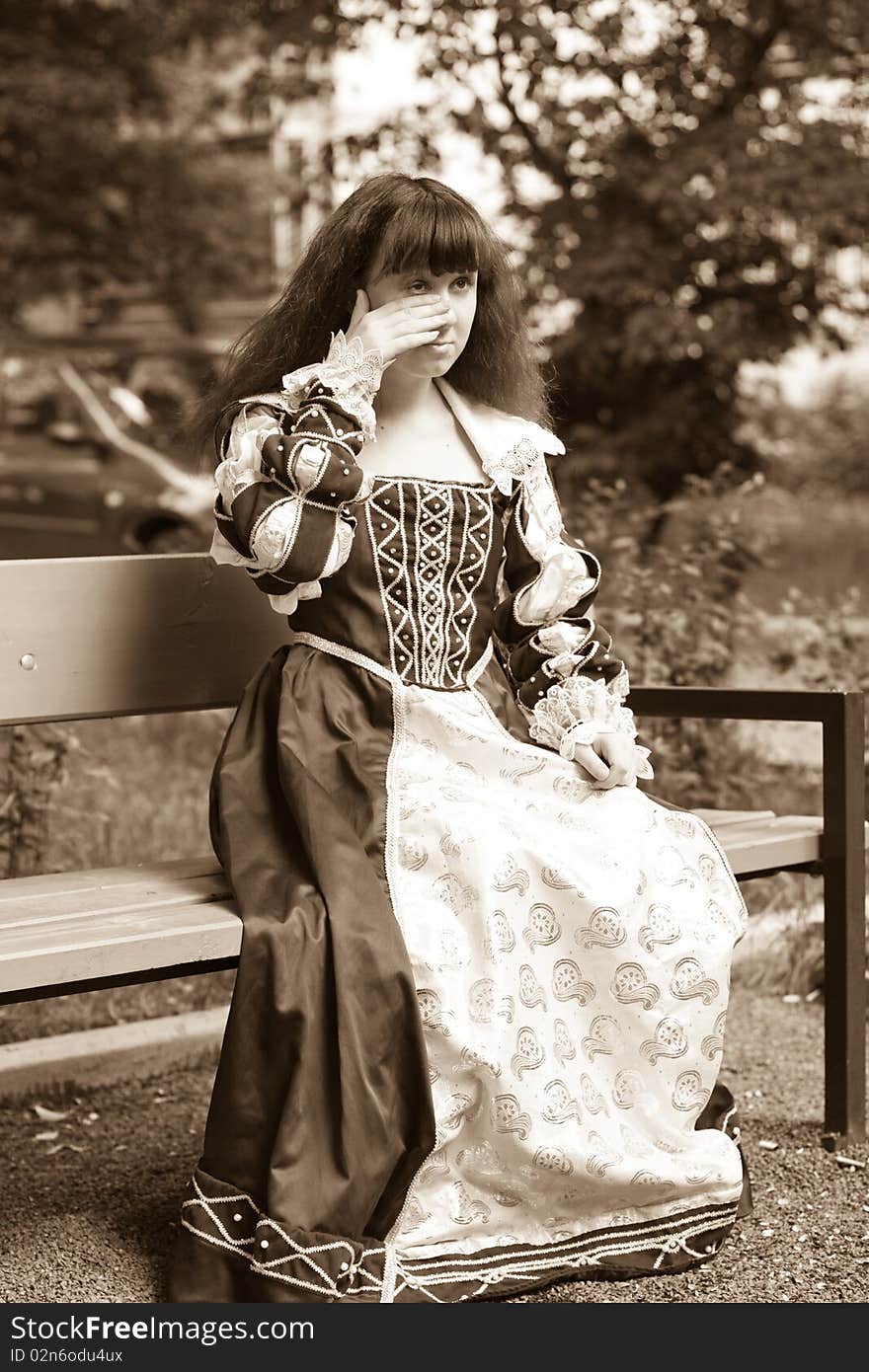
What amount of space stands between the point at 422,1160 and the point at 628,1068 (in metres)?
0.36

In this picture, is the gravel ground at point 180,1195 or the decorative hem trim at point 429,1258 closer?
the decorative hem trim at point 429,1258

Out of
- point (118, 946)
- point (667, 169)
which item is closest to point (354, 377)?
point (118, 946)

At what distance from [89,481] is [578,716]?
842 centimetres

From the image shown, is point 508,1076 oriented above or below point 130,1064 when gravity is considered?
above

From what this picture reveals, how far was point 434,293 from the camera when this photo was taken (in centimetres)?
292

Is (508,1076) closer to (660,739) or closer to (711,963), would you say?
(711,963)

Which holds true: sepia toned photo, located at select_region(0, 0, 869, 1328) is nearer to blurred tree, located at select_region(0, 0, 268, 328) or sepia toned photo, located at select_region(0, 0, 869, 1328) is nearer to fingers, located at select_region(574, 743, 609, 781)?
fingers, located at select_region(574, 743, 609, 781)

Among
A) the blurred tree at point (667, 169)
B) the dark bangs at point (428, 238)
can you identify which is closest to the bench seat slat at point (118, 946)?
the dark bangs at point (428, 238)

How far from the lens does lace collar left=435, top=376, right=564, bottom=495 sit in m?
3.08

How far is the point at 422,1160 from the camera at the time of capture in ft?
8.45

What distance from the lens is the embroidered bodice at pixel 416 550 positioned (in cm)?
277

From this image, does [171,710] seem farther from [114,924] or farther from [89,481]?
[89,481]

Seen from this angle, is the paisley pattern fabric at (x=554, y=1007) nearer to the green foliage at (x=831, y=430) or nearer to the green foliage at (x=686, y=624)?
the green foliage at (x=686, y=624)

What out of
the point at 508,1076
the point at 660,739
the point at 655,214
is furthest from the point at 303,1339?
the point at 655,214
